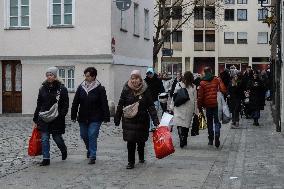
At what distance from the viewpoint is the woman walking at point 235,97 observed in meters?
21.5

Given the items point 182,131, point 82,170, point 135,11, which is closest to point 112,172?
point 82,170

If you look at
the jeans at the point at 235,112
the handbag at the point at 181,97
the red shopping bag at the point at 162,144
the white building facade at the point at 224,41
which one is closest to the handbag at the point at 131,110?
the red shopping bag at the point at 162,144

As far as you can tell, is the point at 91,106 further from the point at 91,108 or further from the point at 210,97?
the point at 210,97

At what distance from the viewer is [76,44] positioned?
27.7 m

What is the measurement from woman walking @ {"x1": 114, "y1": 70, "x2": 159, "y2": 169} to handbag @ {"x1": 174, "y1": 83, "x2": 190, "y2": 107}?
10.2 feet

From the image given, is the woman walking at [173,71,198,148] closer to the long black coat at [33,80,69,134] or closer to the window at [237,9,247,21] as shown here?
the long black coat at [33,80,69,134]

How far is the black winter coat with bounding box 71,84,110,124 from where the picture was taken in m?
12.3

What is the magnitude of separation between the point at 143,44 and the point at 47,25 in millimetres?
7657

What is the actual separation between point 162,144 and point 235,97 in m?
10.7

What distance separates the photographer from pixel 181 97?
14914 mm

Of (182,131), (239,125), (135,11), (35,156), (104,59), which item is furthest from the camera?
(135,11)

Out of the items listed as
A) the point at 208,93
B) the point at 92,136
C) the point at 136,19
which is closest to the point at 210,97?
the point at 208,93

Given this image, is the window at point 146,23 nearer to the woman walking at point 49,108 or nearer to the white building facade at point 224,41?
the woman walking at point 49,108

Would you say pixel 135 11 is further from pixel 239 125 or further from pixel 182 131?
pixel 182 131
